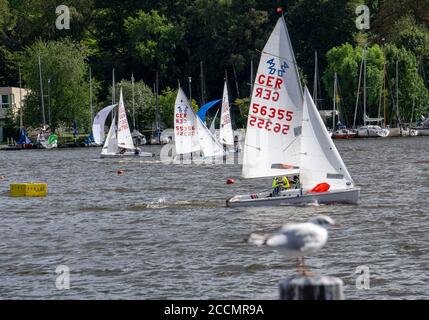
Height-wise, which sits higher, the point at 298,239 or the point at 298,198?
the point at 298,239

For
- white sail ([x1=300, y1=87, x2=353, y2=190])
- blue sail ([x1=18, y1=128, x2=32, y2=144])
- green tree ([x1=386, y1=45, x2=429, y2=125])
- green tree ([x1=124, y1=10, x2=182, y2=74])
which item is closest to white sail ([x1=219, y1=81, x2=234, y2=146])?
blue sail ([x1=18, y1=128, x2=32, y2=144])

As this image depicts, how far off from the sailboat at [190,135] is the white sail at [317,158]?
3829 centimetres

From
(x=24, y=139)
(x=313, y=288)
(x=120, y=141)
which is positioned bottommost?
(x=313, y=288)

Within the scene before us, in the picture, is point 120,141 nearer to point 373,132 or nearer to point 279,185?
point 373,132

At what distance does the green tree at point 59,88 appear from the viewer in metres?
132

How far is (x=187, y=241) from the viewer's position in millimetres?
31312

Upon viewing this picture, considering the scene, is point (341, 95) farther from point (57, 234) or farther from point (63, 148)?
point (57, 234)

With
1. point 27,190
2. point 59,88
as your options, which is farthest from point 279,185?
point 59,88

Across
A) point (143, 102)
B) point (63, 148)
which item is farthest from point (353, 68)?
point (63, 148)

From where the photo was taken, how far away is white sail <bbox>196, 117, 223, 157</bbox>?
7650 centimetres

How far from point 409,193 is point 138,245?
2012 centimetres

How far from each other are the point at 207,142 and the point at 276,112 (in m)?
38.5

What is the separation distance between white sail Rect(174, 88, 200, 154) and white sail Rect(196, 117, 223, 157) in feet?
1.95
